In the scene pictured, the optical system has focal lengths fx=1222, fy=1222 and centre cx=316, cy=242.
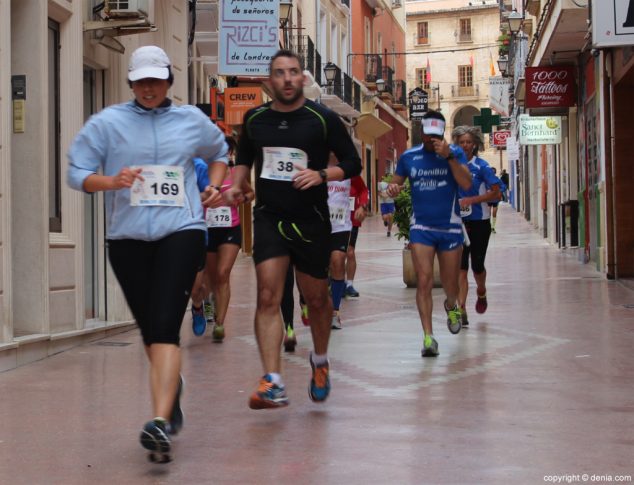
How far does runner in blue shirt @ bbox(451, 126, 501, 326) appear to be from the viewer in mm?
11289

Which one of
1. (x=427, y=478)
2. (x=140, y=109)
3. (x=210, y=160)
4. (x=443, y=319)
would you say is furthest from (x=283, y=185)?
(x=443, y=319)

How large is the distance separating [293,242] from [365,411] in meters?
1.03

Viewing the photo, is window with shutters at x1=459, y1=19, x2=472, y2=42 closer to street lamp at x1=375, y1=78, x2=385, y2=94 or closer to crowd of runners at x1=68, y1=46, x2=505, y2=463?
street lamp at x1=375, y1=78, x2=385, y2=94

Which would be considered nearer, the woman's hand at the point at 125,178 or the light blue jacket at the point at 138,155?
the woman's hand at the point at 125,178

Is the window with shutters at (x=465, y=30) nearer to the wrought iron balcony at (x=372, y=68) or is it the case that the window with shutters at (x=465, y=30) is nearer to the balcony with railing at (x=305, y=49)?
the wrought iron balcony at (x=372, y=68)

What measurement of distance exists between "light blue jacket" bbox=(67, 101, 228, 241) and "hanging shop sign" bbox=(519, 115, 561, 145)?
839 inches

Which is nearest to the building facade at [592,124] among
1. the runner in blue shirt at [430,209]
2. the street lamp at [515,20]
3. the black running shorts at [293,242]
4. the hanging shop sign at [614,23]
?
the hanging shop sign at [614,23]

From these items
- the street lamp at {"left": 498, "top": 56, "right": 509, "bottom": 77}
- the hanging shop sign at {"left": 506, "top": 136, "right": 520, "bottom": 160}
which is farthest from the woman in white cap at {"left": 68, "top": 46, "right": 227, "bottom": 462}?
the hanging shop sign at {"left": 506, "top": 136, "right": 520, "bottom": 160}

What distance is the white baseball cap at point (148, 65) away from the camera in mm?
5805

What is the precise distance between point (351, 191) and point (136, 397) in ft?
14.5

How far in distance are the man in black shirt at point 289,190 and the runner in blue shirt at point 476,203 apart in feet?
14.1

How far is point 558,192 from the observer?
2733cm

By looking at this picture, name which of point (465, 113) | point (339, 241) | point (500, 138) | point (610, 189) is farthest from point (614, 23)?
point (465, 113)

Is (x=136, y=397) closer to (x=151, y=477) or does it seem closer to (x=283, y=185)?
(x=283, y=185)
